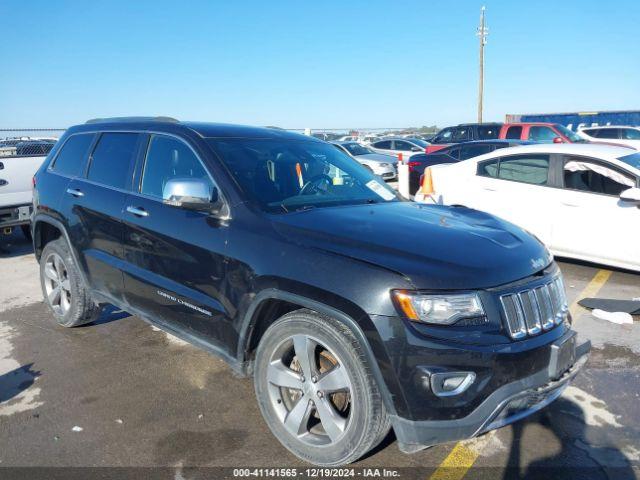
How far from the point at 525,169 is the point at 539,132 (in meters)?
10.9

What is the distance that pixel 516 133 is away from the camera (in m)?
17.3

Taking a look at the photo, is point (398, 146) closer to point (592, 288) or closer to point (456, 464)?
point (592, 288)

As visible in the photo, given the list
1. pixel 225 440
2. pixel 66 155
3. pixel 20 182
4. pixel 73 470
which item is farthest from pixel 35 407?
pixel 20 182

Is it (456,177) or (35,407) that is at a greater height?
(456,177)

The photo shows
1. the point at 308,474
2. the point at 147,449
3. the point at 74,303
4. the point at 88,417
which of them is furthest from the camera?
the point at 74,303

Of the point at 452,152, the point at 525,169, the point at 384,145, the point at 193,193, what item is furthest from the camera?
the point at 384,145

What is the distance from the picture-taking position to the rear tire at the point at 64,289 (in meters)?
4.60

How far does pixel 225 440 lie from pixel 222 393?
0.61 metres

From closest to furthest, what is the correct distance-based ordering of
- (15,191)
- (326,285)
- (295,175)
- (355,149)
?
(326,285) → (295,175) → (15,191) → (355,149)

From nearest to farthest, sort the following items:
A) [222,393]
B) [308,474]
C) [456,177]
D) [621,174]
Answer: [308,474] → [222,393] → [621,174] → [456,177]

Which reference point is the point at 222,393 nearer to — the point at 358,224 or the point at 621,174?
the point at 358,224

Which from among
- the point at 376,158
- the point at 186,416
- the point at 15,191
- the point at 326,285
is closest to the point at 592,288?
the point at 326,285

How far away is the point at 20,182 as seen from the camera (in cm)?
786

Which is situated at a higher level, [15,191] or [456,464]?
[15,191]
